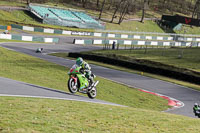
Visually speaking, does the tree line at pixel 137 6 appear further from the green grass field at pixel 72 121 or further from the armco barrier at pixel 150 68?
the green grass field at pixel 72 121

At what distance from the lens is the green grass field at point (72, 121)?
8170mm

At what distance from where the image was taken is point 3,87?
14219mm

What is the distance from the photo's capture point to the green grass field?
8.17 m

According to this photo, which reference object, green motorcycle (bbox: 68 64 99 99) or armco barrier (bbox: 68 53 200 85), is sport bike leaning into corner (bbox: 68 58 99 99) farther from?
armco barrier (bbox: 68 53 200 85)

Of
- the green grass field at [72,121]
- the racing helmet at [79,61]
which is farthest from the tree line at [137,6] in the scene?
the green grass field at [72,121]

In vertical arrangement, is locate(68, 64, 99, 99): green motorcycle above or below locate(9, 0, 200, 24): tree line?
below

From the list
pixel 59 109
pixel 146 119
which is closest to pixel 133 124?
pixel 146 119

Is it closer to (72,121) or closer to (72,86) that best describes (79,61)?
(72,86)

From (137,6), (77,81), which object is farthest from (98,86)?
(137,6)

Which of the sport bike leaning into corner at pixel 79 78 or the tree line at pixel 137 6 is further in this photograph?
the tree line at pixel 137 6

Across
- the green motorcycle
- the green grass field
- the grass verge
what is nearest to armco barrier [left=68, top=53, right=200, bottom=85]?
the grass verge

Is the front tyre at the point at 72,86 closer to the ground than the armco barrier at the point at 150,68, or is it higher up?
higher up

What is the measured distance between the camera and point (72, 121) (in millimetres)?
9125

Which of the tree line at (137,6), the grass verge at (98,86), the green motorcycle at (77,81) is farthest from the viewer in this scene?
the tree line at (137,6)
